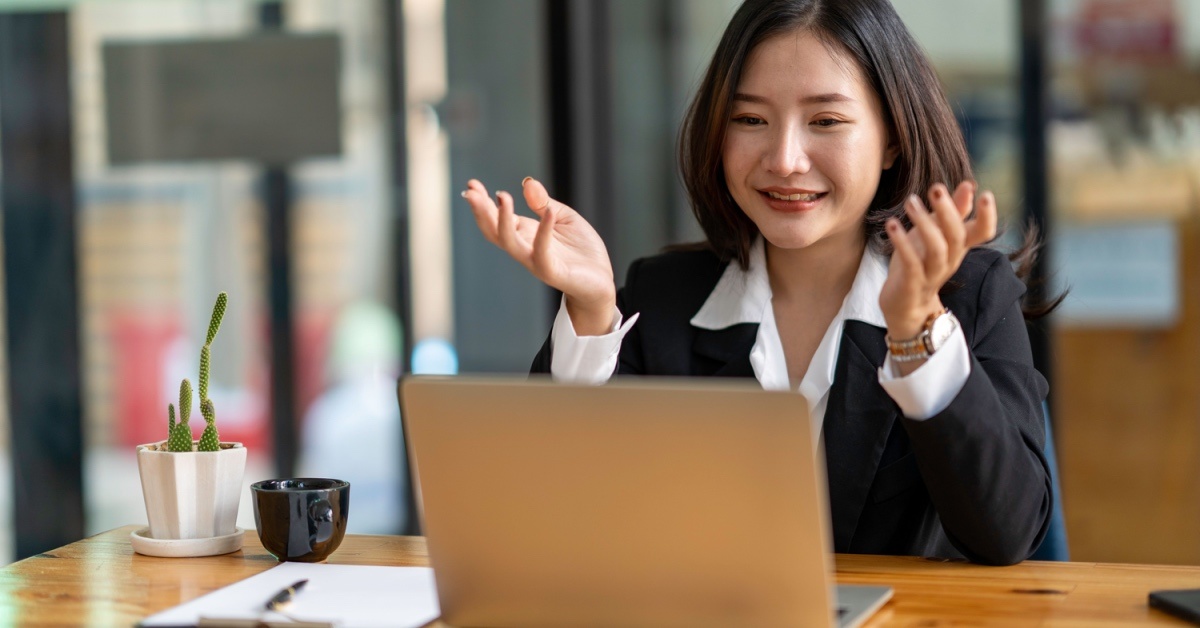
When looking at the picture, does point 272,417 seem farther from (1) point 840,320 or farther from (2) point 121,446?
(1) point 840,320

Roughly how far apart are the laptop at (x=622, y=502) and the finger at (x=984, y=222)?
382 millimetres

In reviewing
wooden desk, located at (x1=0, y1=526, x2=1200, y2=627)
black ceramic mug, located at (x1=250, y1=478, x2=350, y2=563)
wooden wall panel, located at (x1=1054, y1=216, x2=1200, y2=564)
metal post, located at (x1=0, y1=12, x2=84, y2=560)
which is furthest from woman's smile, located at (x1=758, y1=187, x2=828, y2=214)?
metal post, located at (x1=0, y1=12, x2=84, y2=560)

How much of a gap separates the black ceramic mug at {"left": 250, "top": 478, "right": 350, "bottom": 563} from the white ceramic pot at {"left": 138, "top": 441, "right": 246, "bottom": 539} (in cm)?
6

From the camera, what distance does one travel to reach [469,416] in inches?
39.1

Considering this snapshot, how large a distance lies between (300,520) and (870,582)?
1.90 feet

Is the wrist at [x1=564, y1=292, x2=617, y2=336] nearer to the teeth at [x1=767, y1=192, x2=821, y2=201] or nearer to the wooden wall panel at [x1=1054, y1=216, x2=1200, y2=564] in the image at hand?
the teeth at [x1=767, y1=192, x2=821, y2=201]

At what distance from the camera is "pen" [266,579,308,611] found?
110 centimetres

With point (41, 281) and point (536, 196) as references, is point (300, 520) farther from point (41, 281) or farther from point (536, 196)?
point (41, 281)

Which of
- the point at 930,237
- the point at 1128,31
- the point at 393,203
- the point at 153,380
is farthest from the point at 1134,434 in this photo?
the point at 153,380

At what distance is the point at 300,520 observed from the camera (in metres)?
1.29

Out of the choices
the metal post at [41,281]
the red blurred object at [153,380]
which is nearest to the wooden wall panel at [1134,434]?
the red blurred object at [153,380]

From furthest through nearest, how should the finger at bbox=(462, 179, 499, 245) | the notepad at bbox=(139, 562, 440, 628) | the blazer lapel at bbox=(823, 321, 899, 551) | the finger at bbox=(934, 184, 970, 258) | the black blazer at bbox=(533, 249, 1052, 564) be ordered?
the blazer lapel at bbox=(823, 321, 899, 551) < the finger at bbox=(462, 179, 499, 245) < the black blazer at bbox=(533, 249, 1052, 564) < the finger at bbox=(934, 184, 970, 258) < the notepad at bbox=(139, 562, 440, 628)

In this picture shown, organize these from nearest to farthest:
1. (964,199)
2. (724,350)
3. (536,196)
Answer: (964,199)
(536,196)
(724,350)

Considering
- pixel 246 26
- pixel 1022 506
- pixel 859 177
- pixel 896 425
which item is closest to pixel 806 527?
pixel 1022 506
